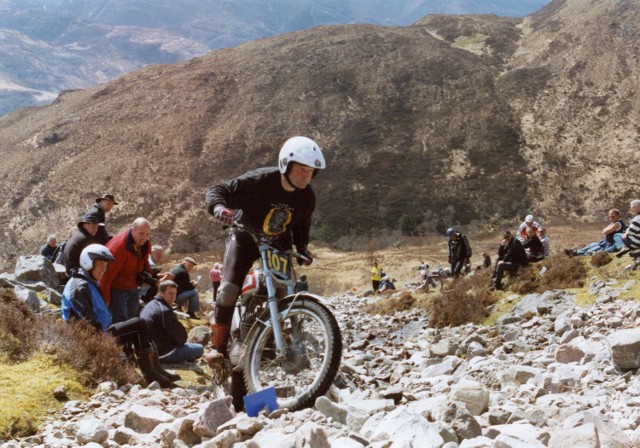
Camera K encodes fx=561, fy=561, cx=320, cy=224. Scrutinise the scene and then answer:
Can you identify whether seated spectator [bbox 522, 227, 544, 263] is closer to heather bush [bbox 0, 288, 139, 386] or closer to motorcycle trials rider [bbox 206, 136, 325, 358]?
motorcycle trials rider [bbox 206, 136, 325, 358]

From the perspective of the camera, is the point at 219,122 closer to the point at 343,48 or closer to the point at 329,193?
the point at 329,193

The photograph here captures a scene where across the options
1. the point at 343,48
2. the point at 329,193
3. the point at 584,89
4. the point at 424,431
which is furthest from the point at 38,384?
the point at 343,48

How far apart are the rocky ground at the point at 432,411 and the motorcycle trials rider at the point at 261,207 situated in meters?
1.19

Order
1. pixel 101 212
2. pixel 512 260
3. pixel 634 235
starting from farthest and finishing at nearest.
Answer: pixel 512 260
pixel 634 235
pixel 101 212

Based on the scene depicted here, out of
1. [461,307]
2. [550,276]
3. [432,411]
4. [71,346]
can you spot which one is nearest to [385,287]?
[461,307]

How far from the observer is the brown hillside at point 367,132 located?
70500mm

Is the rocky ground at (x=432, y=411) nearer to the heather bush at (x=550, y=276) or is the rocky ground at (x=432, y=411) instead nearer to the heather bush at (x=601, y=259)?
the heather bush at (x=550, y=276)

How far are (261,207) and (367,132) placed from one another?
81480 millimetres

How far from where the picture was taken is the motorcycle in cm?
448

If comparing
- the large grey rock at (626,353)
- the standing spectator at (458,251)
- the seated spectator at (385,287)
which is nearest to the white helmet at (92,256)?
the large grey rock at (626,353)

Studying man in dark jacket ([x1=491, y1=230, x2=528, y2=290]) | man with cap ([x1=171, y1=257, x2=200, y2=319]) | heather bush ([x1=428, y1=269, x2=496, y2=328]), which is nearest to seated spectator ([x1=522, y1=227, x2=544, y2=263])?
man in dark jacket ([x1=491, y1=230, x2=528, y2=290])

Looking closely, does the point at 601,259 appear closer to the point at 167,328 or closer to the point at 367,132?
the point at 167,328

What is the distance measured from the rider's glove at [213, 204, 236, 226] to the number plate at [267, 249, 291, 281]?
496 millimetres

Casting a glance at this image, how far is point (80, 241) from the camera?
9.72m
